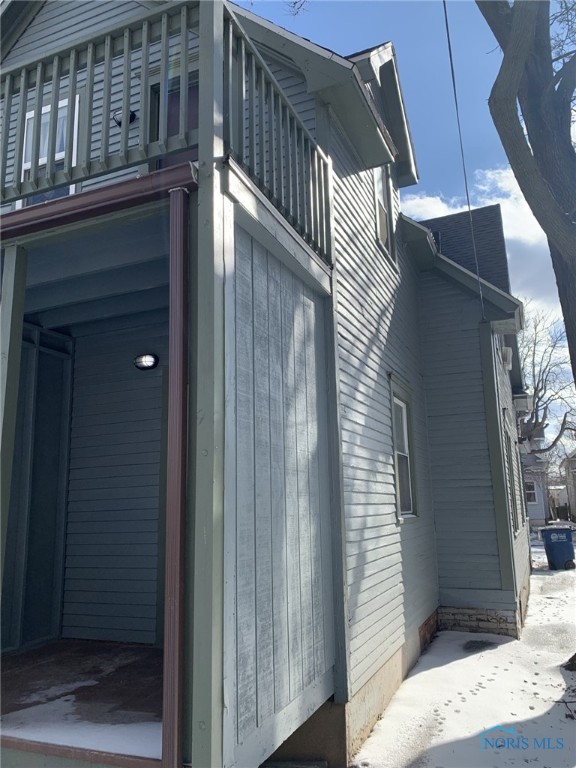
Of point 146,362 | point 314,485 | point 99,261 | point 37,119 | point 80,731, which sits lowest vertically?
point 80,731

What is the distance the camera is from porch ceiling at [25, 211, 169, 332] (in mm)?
A: 3533

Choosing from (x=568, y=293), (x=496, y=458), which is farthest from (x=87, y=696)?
(x=496, y=458)

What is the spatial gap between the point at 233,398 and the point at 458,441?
5.99 metres

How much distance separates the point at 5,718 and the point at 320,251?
12.6ft

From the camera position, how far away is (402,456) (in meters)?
7.19

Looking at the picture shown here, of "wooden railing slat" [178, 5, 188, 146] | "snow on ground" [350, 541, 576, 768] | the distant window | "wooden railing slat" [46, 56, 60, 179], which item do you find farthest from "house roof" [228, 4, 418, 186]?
the distant window

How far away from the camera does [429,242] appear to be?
28.1 feet

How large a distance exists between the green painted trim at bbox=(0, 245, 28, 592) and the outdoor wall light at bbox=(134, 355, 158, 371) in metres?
2.14

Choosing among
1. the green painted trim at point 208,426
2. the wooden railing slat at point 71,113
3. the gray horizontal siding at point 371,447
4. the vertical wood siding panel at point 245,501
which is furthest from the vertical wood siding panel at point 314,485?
the wooden railing slat at point 71,113

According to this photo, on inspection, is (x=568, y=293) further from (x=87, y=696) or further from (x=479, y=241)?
(x=87, y=696)

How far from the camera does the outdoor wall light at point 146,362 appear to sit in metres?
5.73

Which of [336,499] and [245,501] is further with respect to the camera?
[336,499]

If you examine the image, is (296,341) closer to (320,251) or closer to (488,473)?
(320,251)

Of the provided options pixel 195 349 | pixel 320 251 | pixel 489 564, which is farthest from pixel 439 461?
pixel 195 349
